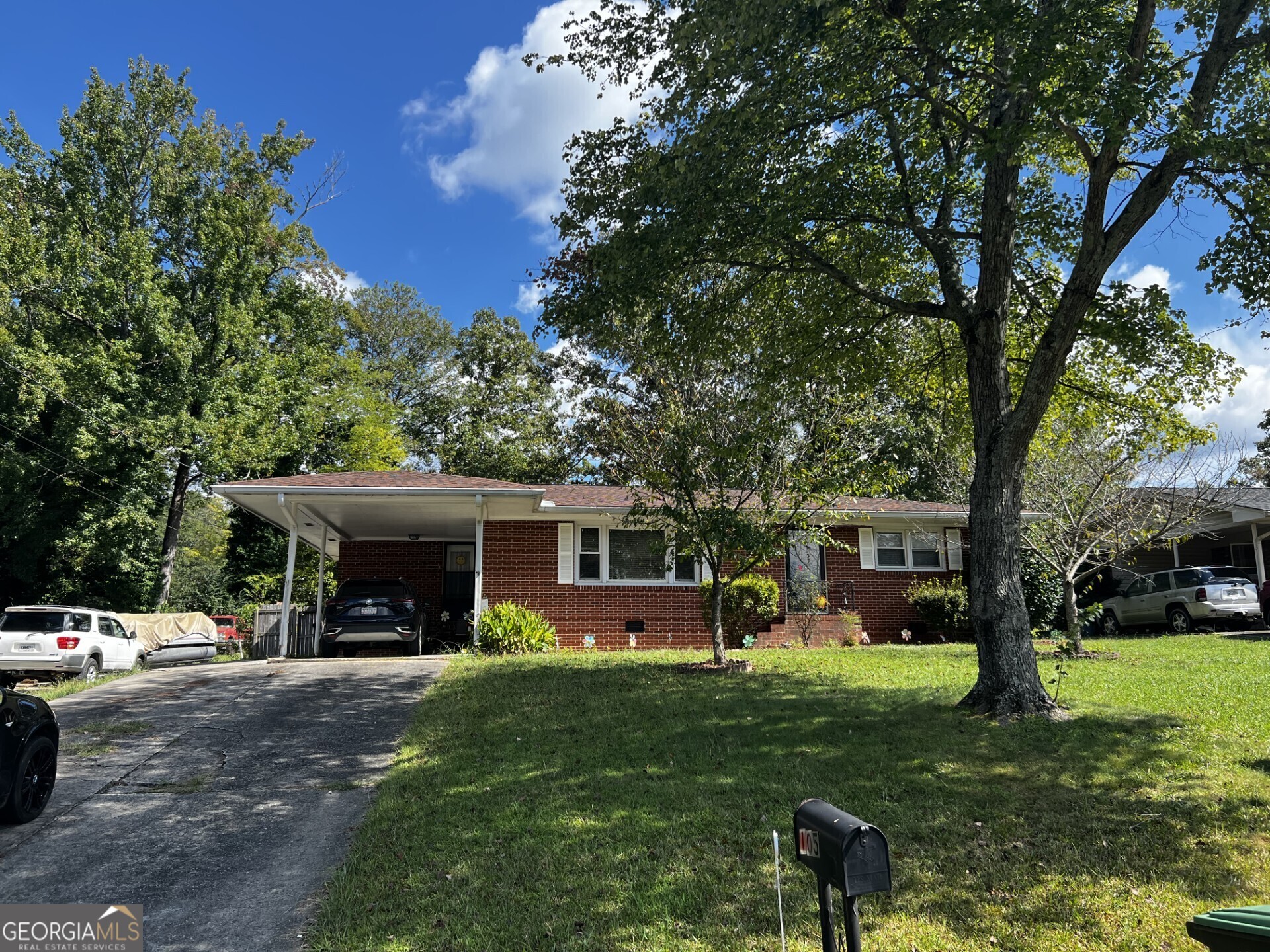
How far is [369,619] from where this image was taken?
49.0 ft

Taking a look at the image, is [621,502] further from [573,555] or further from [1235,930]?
[1235,930]

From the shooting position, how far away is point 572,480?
3453 centimetres

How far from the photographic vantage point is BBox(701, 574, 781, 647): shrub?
59.0 ft

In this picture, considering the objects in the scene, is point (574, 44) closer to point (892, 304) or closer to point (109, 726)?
point (892, 304)

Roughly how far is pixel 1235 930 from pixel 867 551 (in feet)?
58.8

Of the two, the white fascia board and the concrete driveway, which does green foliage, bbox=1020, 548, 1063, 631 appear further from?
the concrete driveway

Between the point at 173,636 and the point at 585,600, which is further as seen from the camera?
the point at 173,636

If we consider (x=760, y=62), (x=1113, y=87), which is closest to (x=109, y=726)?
(x=760, y=62)

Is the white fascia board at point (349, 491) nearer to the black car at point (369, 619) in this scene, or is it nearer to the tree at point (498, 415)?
the black car at point (369, 619)

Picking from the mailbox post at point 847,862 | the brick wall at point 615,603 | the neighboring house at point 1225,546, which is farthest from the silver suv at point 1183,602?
the mailbox post at point 847,862

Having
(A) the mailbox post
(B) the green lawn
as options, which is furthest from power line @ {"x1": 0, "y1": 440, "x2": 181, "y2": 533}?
(A) the mailbox post

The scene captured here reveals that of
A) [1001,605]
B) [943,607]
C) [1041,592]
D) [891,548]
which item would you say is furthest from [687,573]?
[1001,605]

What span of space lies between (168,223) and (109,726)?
85.8 feet

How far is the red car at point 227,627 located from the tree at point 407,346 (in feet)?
40.3
